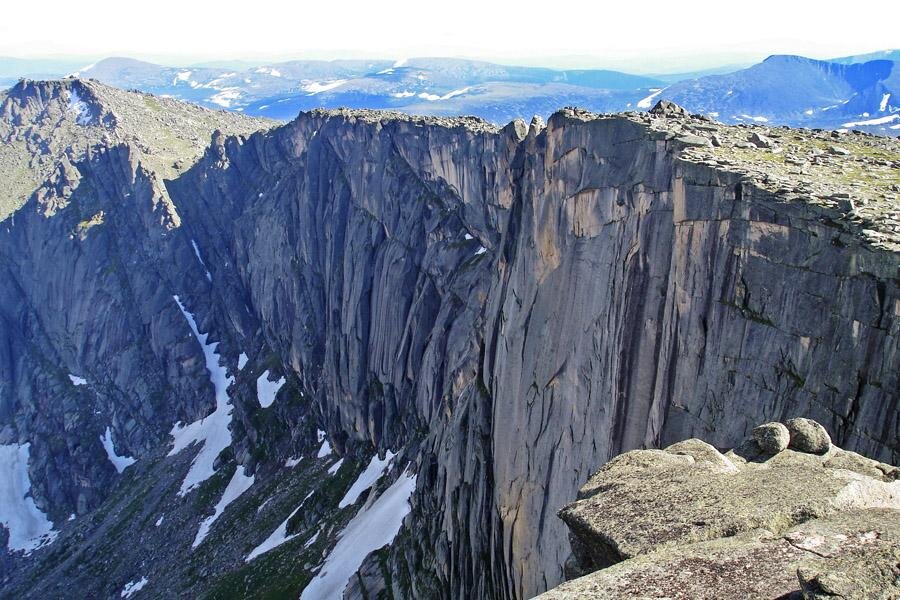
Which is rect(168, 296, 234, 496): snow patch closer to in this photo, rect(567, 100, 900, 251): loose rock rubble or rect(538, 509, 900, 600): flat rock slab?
rect(567, 100, 900, 251): loose rock rubble

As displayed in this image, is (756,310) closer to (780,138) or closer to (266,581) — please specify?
(780,138)

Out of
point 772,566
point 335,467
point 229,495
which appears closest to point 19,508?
point 229,495

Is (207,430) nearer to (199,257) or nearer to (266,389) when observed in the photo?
(266,389)

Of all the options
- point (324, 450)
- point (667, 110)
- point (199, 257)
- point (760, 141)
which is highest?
point (667, 110)

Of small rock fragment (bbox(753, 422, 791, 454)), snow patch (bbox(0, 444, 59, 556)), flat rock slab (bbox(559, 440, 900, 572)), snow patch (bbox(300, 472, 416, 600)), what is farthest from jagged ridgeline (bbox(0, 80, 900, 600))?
flat rock slab (bbox(559, 440, 900, 572))

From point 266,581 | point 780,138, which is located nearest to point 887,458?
point 780,138

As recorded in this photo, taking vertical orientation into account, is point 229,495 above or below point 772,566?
below
